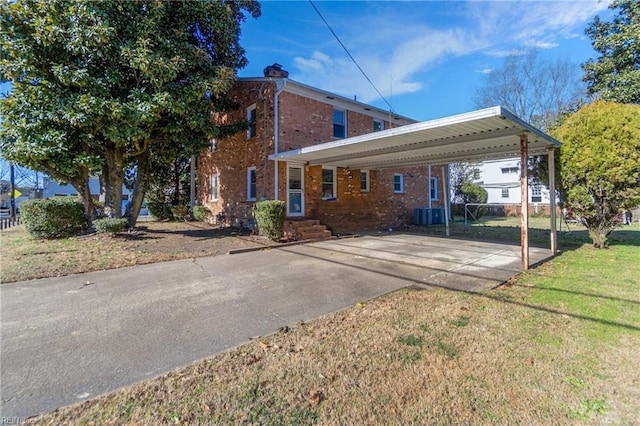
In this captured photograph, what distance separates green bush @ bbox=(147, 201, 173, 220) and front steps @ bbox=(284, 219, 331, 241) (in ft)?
35.6

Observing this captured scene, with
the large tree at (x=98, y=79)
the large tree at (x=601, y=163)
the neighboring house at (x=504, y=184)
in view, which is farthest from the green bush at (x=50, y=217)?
the neighboring house at (x=504, y=184)

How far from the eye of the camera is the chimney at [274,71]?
1224cm

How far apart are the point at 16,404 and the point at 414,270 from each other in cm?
575

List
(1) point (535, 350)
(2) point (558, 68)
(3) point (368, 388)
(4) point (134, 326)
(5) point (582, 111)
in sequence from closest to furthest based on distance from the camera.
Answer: (3) point (368, 388) < (1) point (535, 350) < (4) point (134, 326) < (5) point (582, 111) < (2) point (558, 68)

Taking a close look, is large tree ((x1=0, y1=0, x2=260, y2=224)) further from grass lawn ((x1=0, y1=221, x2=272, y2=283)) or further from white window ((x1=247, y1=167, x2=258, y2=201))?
white window ((x1=247, y1=167, x2=258, y2=201))

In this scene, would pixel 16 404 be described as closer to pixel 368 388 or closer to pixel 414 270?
pixel 368 388

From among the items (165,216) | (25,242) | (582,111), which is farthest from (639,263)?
(165,216)

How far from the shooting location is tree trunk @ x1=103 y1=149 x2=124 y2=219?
33.8 feet

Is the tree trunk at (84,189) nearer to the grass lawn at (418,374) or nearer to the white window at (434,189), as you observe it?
the grass lawn at (418,374)

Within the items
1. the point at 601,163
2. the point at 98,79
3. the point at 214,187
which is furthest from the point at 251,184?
the point at 601,163

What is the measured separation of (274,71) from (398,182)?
8353mm

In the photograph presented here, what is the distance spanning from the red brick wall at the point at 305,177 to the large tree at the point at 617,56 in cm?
968

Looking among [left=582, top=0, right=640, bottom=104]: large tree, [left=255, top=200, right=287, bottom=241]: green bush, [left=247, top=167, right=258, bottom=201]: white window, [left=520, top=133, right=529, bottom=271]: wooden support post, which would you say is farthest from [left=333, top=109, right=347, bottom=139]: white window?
[left=582, top=0, right=640, bottom=104]: large tree

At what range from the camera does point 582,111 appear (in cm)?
846
